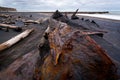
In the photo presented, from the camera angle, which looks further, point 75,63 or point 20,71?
point 20,71

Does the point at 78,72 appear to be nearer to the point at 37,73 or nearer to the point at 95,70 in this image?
the point at 95,70

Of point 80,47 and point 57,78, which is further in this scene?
point 80,47

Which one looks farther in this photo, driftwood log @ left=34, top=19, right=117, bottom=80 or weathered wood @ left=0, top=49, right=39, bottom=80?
weathered wood @ left=0, top=49, right=39, bottom=80

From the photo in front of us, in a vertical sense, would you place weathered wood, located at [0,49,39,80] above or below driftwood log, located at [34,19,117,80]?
below

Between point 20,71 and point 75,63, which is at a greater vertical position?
point 75,63

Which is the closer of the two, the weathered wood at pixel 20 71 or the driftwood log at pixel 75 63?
the driftwood log at pixel 75 63

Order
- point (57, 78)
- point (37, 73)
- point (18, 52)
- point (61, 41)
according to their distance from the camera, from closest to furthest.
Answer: point (57, 78) < point (37, 73) < point (61, 41) < point (18, 52)

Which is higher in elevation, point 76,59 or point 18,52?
point 76,59

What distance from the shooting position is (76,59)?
11.5ft

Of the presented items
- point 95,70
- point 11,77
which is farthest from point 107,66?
point 11,77

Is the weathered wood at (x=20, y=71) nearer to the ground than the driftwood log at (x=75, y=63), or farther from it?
nearer to the ground

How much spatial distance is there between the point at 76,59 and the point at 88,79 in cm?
45

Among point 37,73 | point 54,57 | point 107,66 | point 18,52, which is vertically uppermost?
point 54,57

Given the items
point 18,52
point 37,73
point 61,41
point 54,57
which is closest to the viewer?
point 54,57
